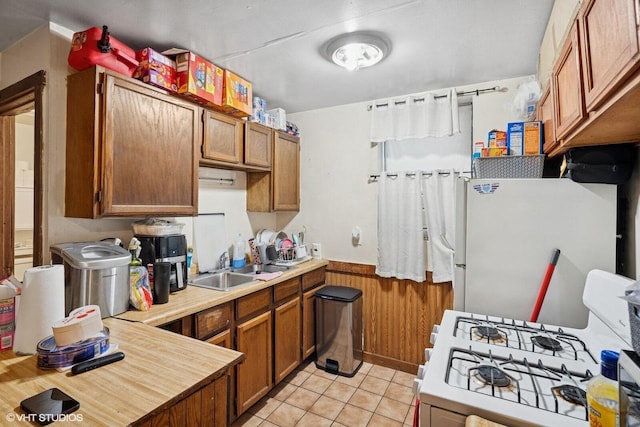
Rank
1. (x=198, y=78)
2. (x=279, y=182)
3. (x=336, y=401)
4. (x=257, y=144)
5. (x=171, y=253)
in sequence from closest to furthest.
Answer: (x=171, y=253) → (x=198, y=78) → (x=336, y=401) → (x=257, y=144) → (x=279, y=182)

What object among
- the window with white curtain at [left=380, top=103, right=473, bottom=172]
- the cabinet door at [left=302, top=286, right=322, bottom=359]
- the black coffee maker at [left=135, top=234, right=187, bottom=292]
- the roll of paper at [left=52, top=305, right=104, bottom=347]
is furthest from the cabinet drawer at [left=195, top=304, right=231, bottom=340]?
the window with white curtain at [left=380, top=103, right=473, bottom=172]

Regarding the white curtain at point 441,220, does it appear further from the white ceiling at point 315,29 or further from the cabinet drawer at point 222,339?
the cabinet drawer at point 222,339

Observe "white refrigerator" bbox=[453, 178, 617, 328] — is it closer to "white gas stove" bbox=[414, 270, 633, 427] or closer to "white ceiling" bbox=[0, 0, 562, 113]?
"white gas stove" bbox=[414, 270, 633, 427]

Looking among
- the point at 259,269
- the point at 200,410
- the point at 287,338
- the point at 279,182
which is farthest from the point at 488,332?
the point at 279,182

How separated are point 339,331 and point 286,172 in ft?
5.00

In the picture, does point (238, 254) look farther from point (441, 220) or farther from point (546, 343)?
point (546, 343)

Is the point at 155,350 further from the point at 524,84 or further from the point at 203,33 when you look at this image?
the point at 524,84

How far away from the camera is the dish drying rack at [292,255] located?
286 cm

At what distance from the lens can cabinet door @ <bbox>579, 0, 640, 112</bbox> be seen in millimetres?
692

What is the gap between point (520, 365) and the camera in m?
1.09

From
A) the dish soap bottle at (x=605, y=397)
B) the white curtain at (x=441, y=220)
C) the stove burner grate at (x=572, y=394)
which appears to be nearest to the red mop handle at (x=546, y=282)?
the stove burner grate at (x=572, y=394)

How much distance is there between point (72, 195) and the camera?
64.1 inches

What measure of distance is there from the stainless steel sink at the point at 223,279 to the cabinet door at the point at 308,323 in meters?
0.55

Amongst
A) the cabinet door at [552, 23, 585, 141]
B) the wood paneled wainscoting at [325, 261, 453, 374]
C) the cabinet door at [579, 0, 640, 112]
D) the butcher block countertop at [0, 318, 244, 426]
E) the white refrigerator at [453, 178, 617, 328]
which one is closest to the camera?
the cabinet door at [579, 0, 640, 112]
